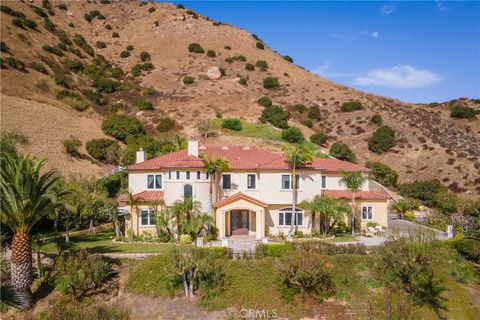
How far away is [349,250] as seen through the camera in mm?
28391

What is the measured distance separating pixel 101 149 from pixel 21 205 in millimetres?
40639

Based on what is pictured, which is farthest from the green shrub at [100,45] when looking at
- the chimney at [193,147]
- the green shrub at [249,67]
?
the chimney at [193,147]

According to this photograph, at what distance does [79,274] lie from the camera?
2408cm

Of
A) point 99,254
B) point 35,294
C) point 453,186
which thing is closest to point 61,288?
point 35,294

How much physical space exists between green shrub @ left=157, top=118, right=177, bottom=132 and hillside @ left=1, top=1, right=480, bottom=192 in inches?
58.6

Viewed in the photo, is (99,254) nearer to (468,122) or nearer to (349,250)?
(349,250)

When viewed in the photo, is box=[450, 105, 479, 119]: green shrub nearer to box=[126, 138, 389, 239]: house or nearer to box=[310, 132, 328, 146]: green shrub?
box=[310, 132, 328, 146]: green shrub

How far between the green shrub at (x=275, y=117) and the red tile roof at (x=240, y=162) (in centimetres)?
3547

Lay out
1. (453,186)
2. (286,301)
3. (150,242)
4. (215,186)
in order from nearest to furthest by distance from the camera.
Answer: (286,301), (150,242), (215,186), (453,186)

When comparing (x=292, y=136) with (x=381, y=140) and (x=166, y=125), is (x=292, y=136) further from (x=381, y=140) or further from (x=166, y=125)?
(x=166, y=125)

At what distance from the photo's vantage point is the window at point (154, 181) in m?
38.4

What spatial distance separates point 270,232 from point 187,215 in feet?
26.6

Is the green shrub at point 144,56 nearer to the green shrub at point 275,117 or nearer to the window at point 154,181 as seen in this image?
the green shrub at point 275,117

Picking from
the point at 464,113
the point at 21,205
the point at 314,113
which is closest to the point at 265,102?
the point at 314,113
